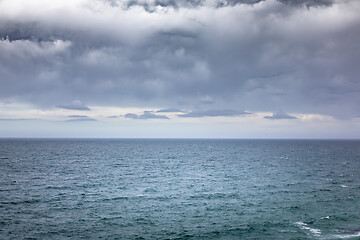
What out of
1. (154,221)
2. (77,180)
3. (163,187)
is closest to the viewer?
(154,221)

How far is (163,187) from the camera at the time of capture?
79.1m

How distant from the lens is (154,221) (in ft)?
159

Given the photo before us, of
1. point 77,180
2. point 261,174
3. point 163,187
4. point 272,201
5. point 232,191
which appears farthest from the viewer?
point 261,174

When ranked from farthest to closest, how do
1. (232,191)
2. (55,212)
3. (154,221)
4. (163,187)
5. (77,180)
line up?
(77,180) → (163,187) → (232,191) → (55,212) → (154,221)

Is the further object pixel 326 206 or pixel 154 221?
pixel 326 206

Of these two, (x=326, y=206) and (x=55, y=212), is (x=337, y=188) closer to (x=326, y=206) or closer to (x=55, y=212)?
(x=326, y=206)

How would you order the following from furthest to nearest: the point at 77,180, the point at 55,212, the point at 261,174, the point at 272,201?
the point at 261,174, the point at 77,180, the point at 272,201, the point at 55,212

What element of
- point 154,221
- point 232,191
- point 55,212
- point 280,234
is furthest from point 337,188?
point 55,212

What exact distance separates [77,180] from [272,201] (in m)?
59.5

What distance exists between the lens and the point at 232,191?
238 ft

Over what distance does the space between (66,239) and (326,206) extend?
50.3 metres

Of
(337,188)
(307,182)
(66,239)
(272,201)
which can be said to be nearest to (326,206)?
(272,201)

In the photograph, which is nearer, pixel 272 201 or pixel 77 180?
pixel 272 201

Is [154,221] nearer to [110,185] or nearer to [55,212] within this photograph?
[55,212]
